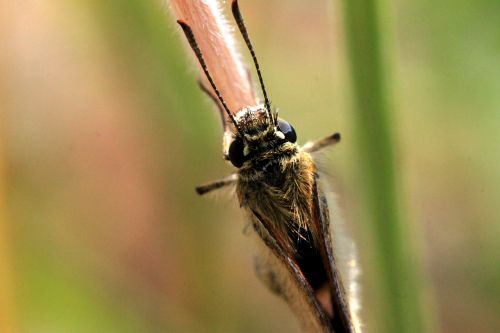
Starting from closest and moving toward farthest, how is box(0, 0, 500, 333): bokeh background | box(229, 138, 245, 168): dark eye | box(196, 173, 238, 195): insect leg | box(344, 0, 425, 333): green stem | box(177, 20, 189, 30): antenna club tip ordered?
box(177, 20, 189, 30): antenna club tip
box(344, 0, 425, 333): green stem
box(229, 138, 245, 168): dark eye
box(196, 173, 238, 195): insect leg
box(0, 0, 500, 333): bokeh background

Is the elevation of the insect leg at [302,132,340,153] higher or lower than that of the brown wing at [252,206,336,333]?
higher

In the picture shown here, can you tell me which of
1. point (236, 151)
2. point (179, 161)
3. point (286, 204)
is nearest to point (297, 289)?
point (286, 204)

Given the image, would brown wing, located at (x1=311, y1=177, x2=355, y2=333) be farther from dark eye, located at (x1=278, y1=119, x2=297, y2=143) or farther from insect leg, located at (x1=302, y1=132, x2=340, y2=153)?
insect leg, located at (x1=302, y1=132, x2=340, y2=153)

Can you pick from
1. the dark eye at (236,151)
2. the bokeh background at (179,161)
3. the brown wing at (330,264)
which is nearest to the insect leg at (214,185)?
the bokeh background at (179,161)

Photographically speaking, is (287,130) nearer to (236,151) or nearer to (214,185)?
(236,151)

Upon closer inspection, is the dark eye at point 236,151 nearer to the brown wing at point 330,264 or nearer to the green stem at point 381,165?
the brown wing at point 330,264

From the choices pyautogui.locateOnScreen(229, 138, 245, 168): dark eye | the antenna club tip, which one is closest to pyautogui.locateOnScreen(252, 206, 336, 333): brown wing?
pyautogui.locateOnScreen(229, 138, 245, 168): dark eye
